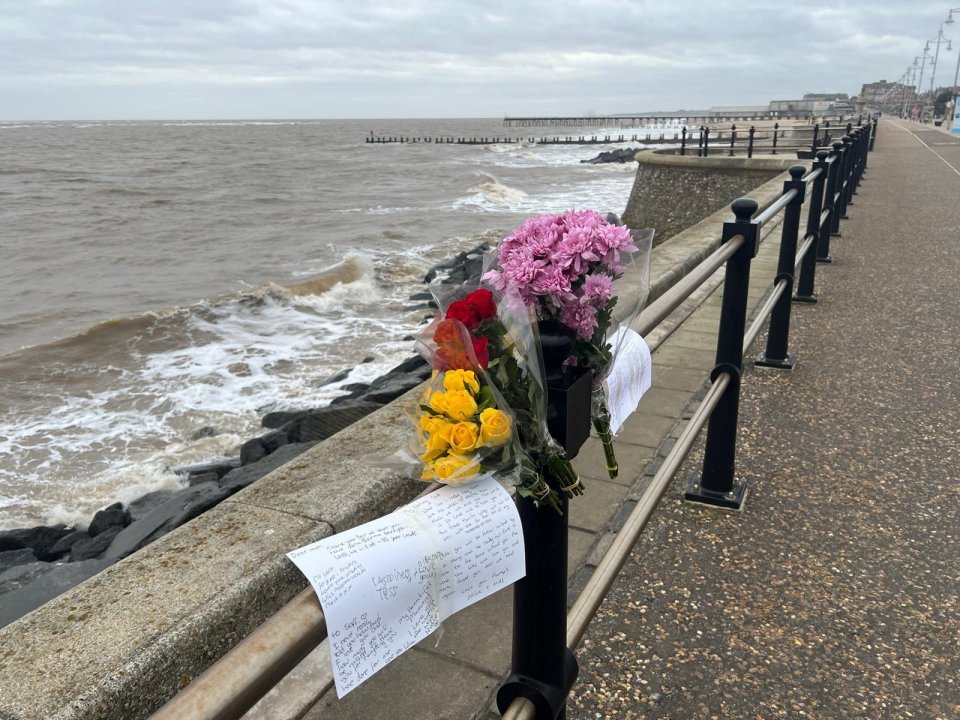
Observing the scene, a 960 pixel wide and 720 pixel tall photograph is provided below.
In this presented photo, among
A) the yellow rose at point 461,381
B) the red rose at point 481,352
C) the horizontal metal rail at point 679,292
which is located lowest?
the horizontal metal rail at point 679,292

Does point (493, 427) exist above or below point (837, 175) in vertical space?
above

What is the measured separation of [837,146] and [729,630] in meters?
7.17

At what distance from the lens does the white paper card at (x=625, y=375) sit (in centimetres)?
151

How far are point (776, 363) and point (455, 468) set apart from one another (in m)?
4.18

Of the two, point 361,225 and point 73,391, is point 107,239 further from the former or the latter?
point 73,391

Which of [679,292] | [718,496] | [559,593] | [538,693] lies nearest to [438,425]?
[559,593]

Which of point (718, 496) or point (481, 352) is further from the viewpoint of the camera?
point (718, 496)

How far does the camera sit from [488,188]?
3569 cm

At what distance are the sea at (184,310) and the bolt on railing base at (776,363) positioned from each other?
333 cm

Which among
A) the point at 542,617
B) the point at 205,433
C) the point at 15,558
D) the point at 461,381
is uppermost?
the point at 461,381

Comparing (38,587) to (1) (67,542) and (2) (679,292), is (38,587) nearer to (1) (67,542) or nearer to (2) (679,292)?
(1) (67,542)

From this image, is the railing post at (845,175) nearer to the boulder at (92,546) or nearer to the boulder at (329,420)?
the boulder at (329,420)

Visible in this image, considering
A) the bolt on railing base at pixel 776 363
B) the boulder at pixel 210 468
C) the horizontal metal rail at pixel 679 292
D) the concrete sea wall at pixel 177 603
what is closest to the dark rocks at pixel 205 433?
the boulder at pixel 210 468

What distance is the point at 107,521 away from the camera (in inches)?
226
